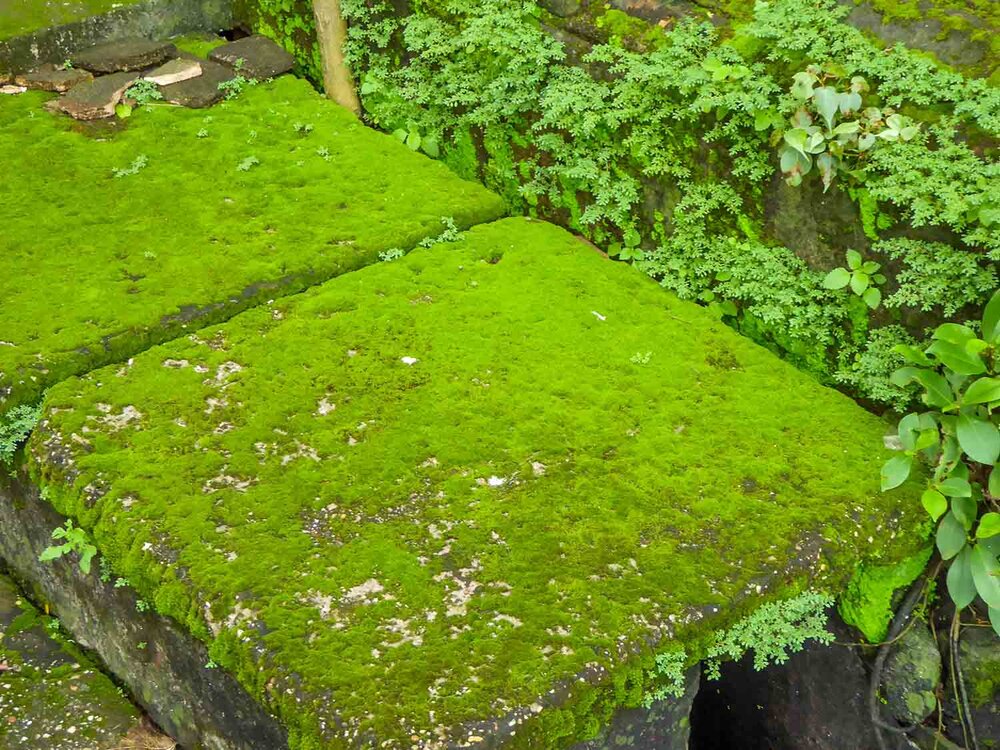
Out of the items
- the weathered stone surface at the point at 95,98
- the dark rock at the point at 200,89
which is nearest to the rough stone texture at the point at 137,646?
the weathered stone surface at the point at 95,98

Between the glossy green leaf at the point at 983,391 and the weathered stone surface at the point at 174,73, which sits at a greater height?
the weathered stone surface at the point at 174,73

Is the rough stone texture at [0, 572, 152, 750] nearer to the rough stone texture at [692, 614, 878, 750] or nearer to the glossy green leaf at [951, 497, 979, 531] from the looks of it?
the rough stone texture at [692, 614, 878, 750]

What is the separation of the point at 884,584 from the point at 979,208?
1.00 m

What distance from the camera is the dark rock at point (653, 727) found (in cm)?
211

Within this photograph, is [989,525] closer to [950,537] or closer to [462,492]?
[950,537]

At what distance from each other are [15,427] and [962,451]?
8.12ft

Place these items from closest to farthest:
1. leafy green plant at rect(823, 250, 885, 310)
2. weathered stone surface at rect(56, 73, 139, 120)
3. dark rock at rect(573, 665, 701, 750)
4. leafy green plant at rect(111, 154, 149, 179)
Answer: dark rock at rect(573, 665, 701, 750)
leafy green plant at rect(823, 250, 885, 310)
leafy green plant at rect(111, 154, 149, 179)
weathered stone surface at rect(56, 73, 139, 120)

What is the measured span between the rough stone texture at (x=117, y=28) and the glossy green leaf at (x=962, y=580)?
394cm

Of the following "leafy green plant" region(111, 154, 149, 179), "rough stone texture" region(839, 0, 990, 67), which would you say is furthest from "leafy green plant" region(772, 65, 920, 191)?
"leafy green plant" region(111, 154, 149, 179)

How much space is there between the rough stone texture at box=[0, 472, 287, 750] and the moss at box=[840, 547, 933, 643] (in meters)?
1.53

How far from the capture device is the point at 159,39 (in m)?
4.47

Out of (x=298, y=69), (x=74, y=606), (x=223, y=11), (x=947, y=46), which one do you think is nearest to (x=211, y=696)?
(x=74, y=606)

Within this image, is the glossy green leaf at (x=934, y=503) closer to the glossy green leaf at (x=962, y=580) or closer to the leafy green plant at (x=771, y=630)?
the glossy green leaf at (x=962, y=580)

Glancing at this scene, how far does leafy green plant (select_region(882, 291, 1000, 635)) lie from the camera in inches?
92.0
